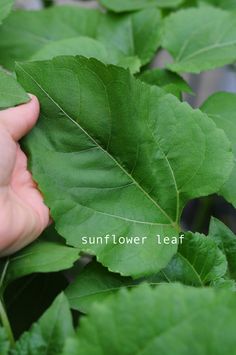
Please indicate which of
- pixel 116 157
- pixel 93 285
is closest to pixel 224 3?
pixel 116 157

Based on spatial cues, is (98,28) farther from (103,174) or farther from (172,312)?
(172,312)

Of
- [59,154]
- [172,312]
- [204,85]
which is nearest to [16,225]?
[59,154]

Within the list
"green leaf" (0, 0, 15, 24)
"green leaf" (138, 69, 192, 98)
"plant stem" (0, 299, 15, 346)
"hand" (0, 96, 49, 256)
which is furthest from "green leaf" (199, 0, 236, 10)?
"plant stem" (0, 299, 15, 346)

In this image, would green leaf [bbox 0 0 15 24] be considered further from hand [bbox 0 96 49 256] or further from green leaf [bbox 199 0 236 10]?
green leaf [bbox 199 0 236 10]

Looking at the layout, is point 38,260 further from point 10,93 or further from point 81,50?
point 81,50

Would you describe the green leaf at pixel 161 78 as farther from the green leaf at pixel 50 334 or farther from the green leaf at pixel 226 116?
the green leaf at pixel 50 334

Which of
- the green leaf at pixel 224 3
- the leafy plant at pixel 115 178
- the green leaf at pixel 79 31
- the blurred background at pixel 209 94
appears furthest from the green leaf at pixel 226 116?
the blurred background at pixel 209 94
